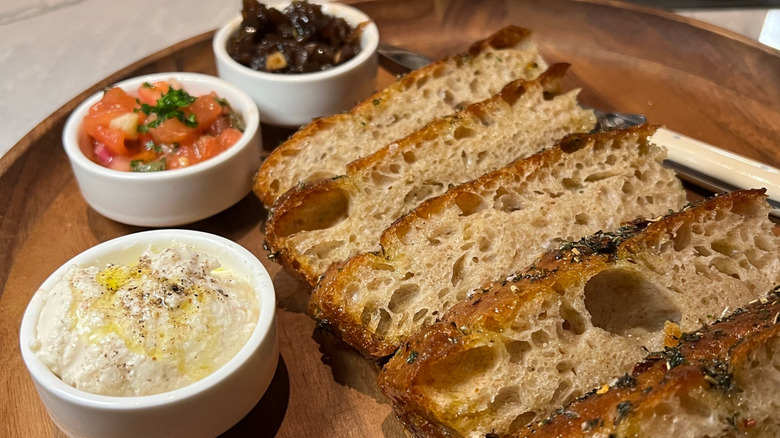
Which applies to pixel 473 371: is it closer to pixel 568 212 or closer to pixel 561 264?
pixel 561 264

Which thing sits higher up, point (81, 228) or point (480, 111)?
point (480, 111)

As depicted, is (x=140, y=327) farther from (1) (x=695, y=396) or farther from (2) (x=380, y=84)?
(2) (x=380, y=84)

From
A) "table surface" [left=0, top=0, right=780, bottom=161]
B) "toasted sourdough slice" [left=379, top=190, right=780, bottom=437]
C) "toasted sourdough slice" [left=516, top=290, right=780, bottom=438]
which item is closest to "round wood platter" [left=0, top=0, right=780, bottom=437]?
"toasted sourdough slice" [left=379, top=190, right=780, bottom=437]

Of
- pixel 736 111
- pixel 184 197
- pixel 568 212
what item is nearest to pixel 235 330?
pixel 184 197

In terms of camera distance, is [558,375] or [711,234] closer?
[558,375]

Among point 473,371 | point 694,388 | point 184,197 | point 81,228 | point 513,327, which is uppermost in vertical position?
point 694,388

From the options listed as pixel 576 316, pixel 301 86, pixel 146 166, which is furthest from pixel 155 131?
pixel 576 316

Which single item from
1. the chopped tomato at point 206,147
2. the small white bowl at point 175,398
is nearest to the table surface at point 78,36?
the chopped tomato at point 206,147
